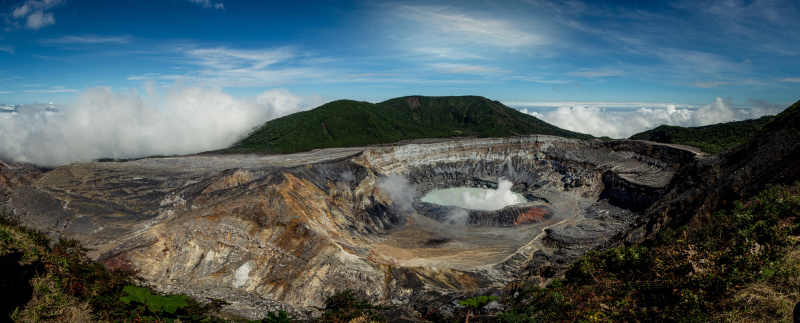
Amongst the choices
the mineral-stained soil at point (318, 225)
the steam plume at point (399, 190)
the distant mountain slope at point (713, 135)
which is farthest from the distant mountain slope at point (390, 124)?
the mineral-stained soil at point (318, 225)

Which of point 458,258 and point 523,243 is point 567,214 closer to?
point 523,243

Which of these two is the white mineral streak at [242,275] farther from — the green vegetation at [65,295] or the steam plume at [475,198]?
the steam plume at [475,198]

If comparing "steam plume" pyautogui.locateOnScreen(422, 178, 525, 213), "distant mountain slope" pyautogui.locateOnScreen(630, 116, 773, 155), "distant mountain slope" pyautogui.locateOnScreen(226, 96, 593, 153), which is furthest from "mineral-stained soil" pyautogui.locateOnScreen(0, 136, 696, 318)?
"distant mountain slope" pyautogui.locateOnScreen(226, 96, 593, 153)

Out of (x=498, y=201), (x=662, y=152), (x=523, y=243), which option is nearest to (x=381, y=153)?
(x=498, y=201)

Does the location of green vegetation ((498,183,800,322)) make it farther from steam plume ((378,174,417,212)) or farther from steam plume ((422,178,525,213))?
steam plume ((422,178,525,213))

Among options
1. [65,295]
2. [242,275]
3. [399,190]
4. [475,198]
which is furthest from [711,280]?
[475,198]

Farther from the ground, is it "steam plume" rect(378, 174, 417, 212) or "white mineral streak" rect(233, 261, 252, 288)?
"steam plume" rect(378, 174, 417, 212)

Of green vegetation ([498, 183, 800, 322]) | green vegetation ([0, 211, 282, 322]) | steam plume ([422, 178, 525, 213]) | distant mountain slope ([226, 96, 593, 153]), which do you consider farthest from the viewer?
distant mountain slope ([226, 96, 593, 153])

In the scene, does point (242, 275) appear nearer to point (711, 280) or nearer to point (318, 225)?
point (318, 225)
